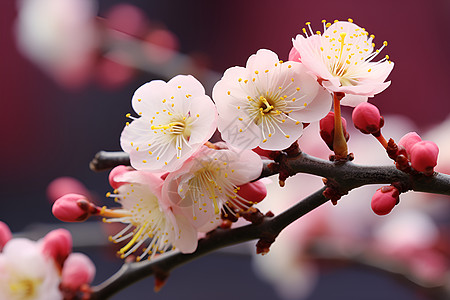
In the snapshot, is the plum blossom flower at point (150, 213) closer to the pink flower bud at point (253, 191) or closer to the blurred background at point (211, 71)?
the pink flower bud at point (253, 191)

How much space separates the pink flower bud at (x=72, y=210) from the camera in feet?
1.51

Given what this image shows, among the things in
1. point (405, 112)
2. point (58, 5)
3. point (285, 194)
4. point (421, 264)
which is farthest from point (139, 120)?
point (405, 112)

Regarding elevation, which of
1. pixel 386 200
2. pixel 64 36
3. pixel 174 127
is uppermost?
pixel 64 36

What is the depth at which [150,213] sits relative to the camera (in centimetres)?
46

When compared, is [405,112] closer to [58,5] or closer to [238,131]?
[58,5]

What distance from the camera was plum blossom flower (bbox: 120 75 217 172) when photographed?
40cm

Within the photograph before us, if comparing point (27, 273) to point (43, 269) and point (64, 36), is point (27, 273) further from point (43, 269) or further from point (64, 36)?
point (64, 36)

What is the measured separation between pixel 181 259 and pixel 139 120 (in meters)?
0.14

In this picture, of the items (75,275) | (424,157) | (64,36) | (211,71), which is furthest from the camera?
(211,71)

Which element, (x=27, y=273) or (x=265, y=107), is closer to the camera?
(x=265, y=107)

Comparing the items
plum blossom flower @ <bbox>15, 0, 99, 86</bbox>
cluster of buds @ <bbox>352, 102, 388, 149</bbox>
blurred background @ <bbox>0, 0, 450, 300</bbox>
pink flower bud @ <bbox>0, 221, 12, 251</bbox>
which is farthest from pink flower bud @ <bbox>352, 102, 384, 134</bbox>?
blurred background @ <bbox>0, 0, 450, 300</bbox>

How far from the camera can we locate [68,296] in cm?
51

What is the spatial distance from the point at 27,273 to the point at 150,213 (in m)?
0.18

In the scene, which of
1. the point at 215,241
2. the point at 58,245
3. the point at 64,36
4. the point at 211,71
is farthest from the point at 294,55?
the point at 211,71
